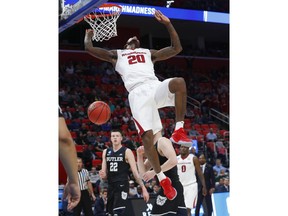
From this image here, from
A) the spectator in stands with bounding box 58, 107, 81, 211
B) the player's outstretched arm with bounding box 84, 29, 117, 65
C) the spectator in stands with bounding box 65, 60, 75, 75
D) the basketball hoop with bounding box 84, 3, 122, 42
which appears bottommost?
the spectator in stands with bounding box 58, 107, 81, 211

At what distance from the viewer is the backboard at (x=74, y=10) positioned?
5914mm

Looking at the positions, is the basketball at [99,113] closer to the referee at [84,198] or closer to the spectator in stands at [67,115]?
the referee at [84,198]

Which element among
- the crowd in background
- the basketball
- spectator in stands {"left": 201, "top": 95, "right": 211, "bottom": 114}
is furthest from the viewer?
spectator in stands {"left": 201, "top": 95, "right": 211, "bottom": 114}

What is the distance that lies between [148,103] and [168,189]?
36.4 inches

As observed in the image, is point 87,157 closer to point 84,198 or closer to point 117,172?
point 84,198

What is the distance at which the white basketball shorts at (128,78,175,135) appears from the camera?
563 cm

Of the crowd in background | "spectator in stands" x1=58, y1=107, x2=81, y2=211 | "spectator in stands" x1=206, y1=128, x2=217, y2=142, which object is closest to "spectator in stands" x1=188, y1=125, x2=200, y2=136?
the crowd in background

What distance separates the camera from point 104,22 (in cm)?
684

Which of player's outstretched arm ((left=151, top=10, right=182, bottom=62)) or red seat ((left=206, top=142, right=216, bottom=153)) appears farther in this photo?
red seat ((left=206, top=142, right=216, bottom=153))

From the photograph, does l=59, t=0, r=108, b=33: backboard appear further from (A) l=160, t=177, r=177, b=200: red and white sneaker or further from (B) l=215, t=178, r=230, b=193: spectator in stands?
(B) l=215, t=178, r=230, b=193: spectator in stands

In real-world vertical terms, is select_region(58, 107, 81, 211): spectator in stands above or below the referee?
above

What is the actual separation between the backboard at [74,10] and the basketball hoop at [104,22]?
0.32 metres

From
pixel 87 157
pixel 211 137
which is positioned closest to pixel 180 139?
pixel 87 157
